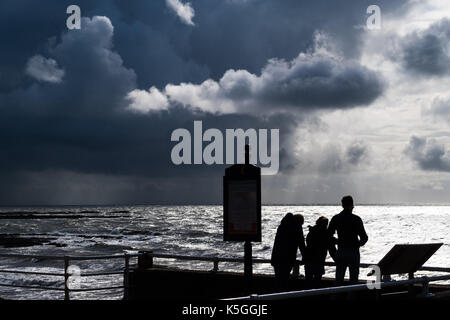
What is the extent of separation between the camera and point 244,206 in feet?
23.7

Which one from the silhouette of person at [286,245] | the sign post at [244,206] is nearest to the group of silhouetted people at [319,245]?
the silhouette of person at [286,245]

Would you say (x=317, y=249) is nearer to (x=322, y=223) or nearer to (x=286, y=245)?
(x=322, y=223)

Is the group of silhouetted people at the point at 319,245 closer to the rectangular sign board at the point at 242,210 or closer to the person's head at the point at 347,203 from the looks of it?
the person's head at the point at 347,203

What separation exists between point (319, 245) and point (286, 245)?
0.67m

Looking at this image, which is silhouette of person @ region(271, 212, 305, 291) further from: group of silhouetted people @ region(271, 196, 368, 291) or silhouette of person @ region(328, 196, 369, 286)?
silhouette of person @ region(328, 196, 369, 286)

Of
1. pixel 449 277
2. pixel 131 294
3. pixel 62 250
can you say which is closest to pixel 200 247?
pixel 62 250

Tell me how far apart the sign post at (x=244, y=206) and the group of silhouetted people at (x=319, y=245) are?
95.8 inches

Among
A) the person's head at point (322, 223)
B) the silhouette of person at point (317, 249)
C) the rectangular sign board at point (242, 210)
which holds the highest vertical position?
the rectangular sign board at point (242, 210)

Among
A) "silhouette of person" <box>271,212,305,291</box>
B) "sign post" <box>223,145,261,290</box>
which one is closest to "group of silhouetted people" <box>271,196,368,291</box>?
"silhouette of person" <box>271,212,305,291</box>

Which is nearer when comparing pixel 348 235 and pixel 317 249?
pixel 348 235

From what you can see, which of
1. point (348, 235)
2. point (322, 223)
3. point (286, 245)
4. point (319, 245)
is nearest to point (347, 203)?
point (348, 235)

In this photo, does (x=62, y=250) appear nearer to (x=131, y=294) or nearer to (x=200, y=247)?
(x=200, y=247)

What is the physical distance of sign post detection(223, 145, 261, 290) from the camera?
7.11 m

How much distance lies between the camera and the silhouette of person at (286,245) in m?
9.90
